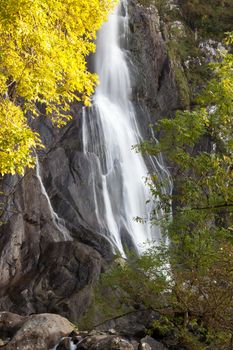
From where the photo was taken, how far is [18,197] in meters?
17.2

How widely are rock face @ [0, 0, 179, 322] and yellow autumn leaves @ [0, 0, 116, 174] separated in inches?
258

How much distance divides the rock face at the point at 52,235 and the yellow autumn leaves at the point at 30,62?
6541mm

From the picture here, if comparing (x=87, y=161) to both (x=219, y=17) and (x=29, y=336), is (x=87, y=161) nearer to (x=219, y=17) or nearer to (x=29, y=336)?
(x=29, y=336)

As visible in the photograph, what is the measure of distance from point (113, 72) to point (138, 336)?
17487 millimetres

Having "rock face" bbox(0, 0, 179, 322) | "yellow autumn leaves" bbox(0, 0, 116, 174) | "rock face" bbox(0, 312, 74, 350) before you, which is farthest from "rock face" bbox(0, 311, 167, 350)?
"yellow autumn leaves" bbox(0, 0, 116, 174)

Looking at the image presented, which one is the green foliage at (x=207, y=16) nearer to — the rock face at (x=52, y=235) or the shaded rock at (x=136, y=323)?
the rock face at (x=52, y=235)

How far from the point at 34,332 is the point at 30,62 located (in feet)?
21.7

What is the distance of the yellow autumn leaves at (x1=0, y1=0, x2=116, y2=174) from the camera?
21.2ft

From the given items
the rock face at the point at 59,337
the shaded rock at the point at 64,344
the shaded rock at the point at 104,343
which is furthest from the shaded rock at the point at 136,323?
the shaded rock at the point at 64,344

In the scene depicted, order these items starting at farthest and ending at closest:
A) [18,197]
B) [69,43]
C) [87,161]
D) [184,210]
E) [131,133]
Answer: [131,133] → [87,161] → [18,197] → [69,43] → [184,210]

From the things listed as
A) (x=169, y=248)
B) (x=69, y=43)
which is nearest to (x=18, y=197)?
(x=169, y=248)

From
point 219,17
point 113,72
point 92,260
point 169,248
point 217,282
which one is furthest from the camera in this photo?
point 219,17

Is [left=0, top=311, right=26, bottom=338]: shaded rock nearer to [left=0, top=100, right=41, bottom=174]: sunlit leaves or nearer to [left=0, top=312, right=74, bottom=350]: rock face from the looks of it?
[left=0, top=312, right=74, bottom=350]: rock face

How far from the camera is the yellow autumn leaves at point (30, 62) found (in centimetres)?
647
